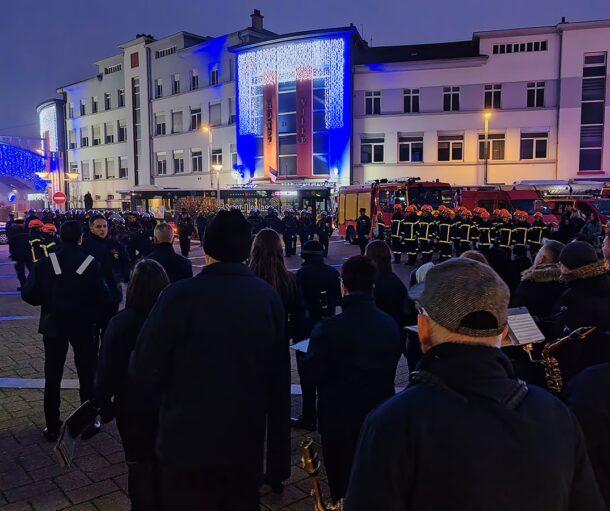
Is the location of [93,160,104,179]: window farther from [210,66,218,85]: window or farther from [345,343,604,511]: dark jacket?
[345,343,604,511]: dark jacket

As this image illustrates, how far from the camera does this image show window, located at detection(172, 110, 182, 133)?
158 ft

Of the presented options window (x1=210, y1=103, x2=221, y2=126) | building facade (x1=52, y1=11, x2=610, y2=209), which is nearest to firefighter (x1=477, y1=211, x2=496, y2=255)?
building facade (x1=52, y1=11, x2=610, y2=209)

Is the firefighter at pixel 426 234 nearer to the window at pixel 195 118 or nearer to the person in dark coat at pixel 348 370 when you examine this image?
the person in dark coat at pixel 348 370

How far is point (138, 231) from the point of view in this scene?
557 inches

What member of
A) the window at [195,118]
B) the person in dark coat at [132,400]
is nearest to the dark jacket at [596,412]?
the person in dark coat at [132,400]

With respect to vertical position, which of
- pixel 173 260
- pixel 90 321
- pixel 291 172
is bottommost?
pixel 90 321

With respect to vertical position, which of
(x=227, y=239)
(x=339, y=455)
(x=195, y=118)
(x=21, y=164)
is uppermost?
(x=195, y=118)

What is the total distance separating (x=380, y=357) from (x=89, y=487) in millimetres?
2534

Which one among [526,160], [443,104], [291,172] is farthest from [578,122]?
[291,172]

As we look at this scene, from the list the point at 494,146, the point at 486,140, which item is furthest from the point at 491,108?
the point at 486,140

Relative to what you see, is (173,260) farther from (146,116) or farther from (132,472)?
(146,116)

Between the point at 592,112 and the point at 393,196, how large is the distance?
18.4 m

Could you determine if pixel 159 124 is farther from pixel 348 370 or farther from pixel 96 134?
pixel 348 370

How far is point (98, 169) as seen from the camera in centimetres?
5675
